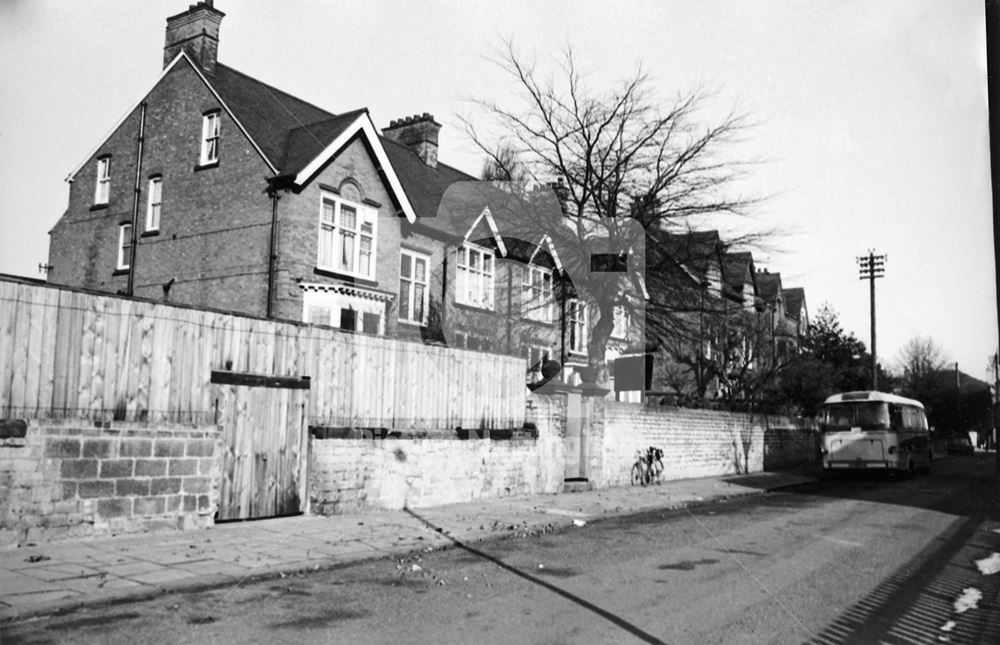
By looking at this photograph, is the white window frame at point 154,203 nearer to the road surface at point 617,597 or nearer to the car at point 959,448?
the road surface at point 617,597

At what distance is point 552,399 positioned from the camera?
1783 centimetres

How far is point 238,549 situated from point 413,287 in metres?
17.2

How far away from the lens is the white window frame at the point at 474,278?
2758cm

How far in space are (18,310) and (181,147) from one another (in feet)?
53.7

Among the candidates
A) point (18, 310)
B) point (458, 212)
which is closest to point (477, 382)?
point (18, 310)

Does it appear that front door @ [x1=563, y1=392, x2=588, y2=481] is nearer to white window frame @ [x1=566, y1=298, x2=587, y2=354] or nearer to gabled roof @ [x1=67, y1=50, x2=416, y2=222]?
white window frame @ [x1=566, y1=298, x2=587, y2=354]

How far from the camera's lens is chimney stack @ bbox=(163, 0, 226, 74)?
24000mm

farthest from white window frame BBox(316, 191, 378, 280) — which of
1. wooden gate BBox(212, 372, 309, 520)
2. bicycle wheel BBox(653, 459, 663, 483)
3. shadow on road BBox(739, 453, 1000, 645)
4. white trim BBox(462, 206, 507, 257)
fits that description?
shadow on road BBox(739, 453, 1000, 645)

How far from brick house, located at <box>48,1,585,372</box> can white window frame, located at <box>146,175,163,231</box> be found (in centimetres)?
4

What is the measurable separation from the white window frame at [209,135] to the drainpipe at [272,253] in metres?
3.13

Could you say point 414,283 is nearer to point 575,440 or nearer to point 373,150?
point 373,150

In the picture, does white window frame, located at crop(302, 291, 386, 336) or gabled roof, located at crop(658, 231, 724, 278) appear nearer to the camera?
gabled roof, located at crop(658, 231, 724, 278)

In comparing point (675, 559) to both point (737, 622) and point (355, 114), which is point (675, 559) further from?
point (355, 114)

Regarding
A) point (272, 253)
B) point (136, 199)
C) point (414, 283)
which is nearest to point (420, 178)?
point (414, 283)
